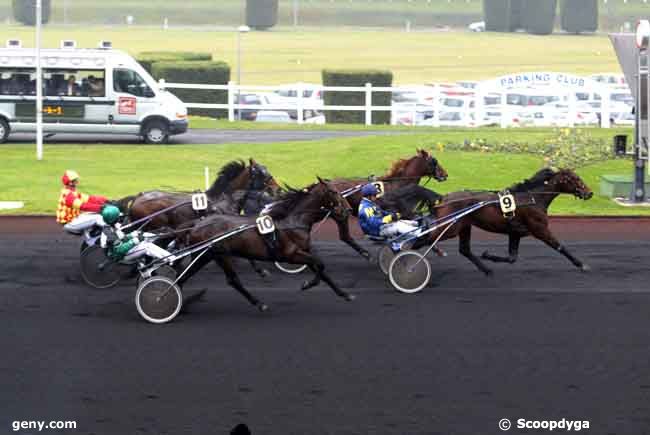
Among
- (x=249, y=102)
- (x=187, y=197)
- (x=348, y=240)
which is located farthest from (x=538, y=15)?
(x=187, y=197)

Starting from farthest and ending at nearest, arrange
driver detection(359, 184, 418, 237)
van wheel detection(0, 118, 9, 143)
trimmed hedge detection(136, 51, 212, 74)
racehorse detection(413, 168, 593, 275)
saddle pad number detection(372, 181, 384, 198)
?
trimmed hedge detection(136, 51, 212, 74) < van wheel detection(0, 118, 9, 143) < saddle pad number detection(372, 181, 384, 198) < racehorse detection(413, 168, 593, 275) < driver detection(359, 184, 418, 237)

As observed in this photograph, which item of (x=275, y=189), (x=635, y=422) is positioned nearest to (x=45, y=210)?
(x=275, y=189)

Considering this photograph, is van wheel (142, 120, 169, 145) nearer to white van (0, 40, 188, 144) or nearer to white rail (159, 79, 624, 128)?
white van (0, 40, 188, 144)

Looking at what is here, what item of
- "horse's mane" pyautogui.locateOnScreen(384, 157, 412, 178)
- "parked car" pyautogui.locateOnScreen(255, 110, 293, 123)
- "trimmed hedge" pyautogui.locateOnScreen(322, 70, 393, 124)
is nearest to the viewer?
"horse's mane" pyautogui.locateOnScreen(384, 157, 412, 178)

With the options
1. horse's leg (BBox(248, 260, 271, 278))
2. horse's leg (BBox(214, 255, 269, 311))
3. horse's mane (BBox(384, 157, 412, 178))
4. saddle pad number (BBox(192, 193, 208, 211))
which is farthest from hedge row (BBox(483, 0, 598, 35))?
horse's leg (BBox(214, 255, 269, 311))

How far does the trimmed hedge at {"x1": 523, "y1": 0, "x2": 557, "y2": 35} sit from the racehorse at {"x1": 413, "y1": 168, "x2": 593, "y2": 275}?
219 ft

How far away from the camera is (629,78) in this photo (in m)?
20.3

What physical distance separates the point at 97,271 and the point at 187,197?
1346mm

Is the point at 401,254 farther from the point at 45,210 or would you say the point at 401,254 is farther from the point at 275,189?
the point at 45,210

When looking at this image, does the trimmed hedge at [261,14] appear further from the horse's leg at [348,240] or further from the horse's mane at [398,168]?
the horse's leg at [348,240]

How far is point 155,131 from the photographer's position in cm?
2964

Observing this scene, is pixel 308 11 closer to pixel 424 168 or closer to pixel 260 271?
pixel 424 168

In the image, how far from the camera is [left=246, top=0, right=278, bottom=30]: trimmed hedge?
8300 centimetres

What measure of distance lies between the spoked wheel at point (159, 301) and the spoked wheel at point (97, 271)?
179cm
